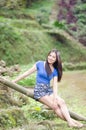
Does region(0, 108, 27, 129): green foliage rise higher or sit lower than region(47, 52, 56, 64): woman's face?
lower

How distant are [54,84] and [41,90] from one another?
269mm

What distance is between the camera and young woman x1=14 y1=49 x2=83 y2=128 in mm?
7266

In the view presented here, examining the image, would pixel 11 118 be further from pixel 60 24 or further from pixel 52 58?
pixel 60 24

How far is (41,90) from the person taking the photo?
24.2 feet

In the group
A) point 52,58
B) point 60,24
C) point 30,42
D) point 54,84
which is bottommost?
point 60,24

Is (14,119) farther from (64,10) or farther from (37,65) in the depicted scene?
(64,10)

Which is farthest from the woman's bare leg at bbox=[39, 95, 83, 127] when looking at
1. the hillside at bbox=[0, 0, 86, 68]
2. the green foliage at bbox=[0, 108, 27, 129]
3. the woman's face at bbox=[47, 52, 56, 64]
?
the hillside at bbox=[0, 0, 86, 68]

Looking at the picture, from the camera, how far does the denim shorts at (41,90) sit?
734 cm

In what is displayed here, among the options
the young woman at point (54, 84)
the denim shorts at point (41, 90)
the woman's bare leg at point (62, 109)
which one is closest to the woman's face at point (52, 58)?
the young woman at point (54, 84)

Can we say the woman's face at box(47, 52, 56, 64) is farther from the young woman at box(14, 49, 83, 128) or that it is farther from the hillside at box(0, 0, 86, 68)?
the hillside at box(0, 0, 86, 68)

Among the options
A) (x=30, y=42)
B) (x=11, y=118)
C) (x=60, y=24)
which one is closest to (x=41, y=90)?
(x=11, y=118)

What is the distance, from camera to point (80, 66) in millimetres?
18609

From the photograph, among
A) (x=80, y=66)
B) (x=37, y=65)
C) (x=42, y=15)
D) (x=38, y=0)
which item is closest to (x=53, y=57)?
(x=37, y=65)

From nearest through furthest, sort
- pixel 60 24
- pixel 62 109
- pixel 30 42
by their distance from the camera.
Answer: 1. pixel 62 109
2. pixel 30 42
3. pixel 60 24
